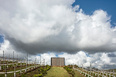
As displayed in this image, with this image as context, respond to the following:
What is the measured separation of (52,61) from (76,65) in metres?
36.0

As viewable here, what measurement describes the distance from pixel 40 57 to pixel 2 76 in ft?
169

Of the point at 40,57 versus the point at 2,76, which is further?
the point at 40,57

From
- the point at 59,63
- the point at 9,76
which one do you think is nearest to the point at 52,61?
the point at 59,63

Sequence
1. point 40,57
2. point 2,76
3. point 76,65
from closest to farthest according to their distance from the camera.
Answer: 1. point 2,76
2. point 40,57
3. point 76,65

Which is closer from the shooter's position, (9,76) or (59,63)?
(9,76)

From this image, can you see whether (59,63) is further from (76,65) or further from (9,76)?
(9,76)

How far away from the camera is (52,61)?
120 meters

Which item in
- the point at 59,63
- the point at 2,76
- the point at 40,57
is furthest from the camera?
the point at 59,63

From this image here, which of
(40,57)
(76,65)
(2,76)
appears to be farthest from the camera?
(76,65)

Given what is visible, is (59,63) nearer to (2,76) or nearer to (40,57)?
(40,57)

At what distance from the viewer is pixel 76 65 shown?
89062 millimetres

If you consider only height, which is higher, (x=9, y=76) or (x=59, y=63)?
(x=9, y=76)

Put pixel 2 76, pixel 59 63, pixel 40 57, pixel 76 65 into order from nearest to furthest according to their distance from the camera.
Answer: pixel 2 76
pixel 40 57
pixel 76 65
pixel 59 63

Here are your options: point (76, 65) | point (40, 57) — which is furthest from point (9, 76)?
point (76, 65)
